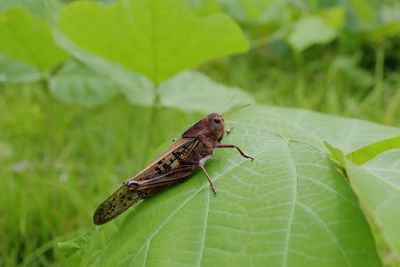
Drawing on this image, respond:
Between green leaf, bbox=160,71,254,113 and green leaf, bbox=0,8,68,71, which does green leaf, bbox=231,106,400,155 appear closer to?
green leaf, bbox=160,71,254,113

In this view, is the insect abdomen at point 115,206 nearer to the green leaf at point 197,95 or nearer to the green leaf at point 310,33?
the green leaf at point 197,95

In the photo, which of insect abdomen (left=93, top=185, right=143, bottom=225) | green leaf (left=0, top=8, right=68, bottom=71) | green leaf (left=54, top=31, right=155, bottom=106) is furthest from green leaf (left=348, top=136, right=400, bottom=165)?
green leaf (left=0, top=8, right=68, bottom=71)

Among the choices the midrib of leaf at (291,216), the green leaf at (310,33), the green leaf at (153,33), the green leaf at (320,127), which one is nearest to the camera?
the midrib of leaf at (291,216)

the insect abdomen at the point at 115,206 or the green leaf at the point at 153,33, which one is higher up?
the green leaf at the point at 153,33

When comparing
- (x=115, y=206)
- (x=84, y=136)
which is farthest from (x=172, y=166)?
(x=84, y=136)

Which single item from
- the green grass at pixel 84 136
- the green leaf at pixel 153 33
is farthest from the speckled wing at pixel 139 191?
the green leaf at pixel 153 33

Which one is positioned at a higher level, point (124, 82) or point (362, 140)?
point (362, 140)

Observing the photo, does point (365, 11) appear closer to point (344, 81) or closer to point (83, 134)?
point (344, 81)

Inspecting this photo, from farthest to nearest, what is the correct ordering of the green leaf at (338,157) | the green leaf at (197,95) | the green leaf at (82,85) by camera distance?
the green leaf at (82,85) → the green leaf at (197,95) → the green leaf at (338,157)

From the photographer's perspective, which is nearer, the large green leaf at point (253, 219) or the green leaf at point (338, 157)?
the large green leaf at point (253, 219)

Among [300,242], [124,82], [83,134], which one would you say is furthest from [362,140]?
[83,134]
